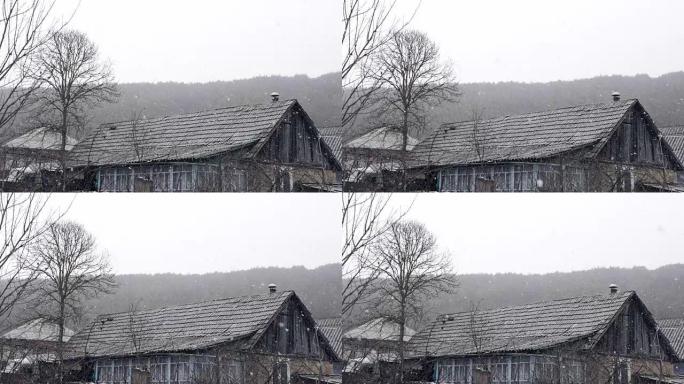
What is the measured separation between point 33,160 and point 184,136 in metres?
1.42

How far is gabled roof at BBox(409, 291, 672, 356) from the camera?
1104 cm

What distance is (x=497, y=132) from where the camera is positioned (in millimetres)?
10664

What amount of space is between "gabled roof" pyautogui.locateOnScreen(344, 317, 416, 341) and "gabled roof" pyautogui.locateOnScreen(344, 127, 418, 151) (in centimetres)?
172

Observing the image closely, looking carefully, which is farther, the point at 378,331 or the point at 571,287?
the point at 571,287

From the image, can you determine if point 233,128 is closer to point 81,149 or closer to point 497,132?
point 81,149

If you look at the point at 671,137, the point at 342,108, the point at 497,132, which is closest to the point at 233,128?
the point at 342,108

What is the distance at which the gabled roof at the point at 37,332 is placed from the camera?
34.5 ft

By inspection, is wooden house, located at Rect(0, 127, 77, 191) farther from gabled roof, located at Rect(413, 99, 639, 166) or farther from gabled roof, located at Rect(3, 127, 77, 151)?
gabled roof, located at Rect(413, 99, 639, 166)

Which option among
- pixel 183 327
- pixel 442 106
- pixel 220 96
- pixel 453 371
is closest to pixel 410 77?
pixel 442 106

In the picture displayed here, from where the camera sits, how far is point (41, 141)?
9.89m

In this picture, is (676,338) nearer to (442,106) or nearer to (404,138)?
(442,106)

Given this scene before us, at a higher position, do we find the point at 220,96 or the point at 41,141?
the point at 220,96

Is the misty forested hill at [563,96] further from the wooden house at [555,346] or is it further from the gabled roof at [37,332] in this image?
the gabled roof at [37,332]

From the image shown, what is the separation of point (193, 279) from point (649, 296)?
471 cm
